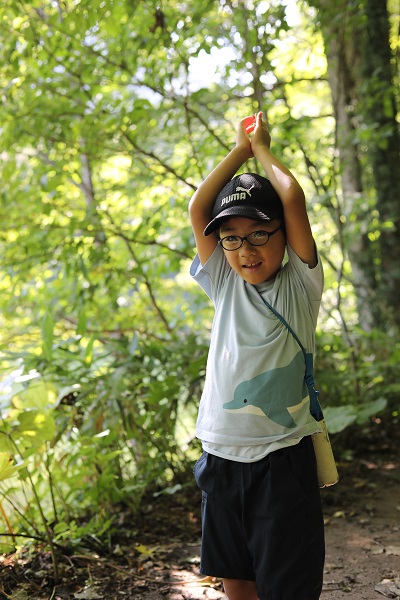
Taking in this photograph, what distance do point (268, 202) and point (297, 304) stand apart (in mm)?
337

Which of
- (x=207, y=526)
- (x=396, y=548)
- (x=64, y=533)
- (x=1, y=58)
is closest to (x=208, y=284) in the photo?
(x=207, y=526)

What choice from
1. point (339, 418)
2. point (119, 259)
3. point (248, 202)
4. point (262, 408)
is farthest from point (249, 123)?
point (119, 259)

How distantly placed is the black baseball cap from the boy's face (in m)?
0.04

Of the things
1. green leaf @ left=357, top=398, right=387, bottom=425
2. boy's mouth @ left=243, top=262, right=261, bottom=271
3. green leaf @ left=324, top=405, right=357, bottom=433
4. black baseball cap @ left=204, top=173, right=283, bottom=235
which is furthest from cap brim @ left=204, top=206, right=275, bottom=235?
green leaf @ left=357, top=398, right=387, bottom=425

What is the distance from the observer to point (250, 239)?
1.92 meters

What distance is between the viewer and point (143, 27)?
368 cm

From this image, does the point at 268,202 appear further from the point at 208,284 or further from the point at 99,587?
the point at 99,587

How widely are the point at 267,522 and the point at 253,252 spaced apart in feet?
2.69

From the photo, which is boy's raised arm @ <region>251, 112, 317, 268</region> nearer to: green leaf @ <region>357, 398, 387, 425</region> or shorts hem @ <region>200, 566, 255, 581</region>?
shorts hem @ <region>200, 566, 255, 581</region>

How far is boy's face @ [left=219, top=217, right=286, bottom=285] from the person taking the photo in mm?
1908

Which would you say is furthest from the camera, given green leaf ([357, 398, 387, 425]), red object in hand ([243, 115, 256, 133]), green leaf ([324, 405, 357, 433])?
green leaf ([357, 398, 387, 425])

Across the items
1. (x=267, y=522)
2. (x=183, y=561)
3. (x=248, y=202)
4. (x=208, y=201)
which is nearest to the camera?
(x=267, y=522)

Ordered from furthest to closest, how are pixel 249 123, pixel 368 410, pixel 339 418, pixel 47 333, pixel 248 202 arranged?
1. pixel 368 410
2. pixel 339 418
3. pixel 47 333
4. pixel 249 123
5. pixel 248 202

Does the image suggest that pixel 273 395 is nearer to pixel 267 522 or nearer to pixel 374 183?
pixel 267 522
